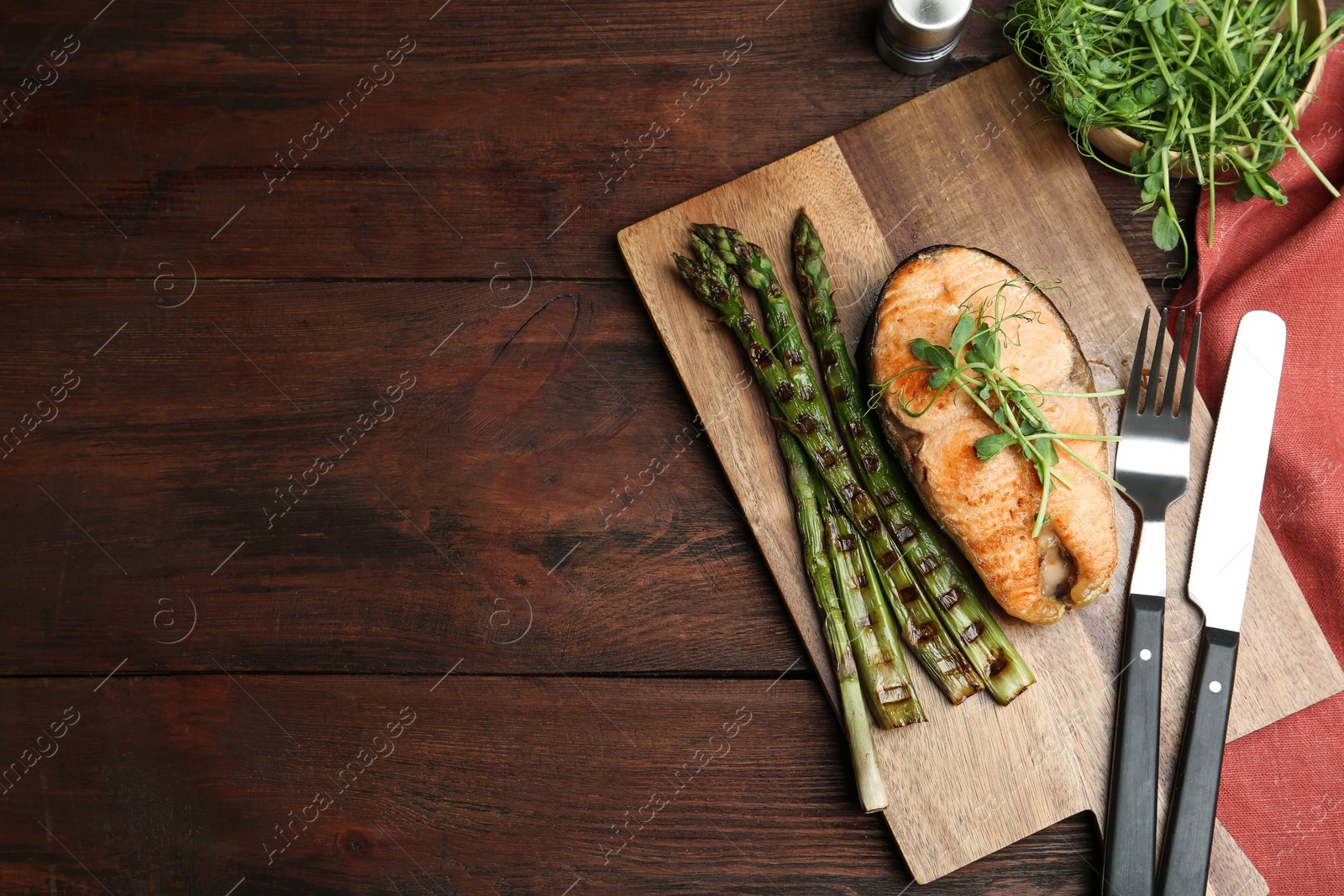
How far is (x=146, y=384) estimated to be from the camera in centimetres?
275

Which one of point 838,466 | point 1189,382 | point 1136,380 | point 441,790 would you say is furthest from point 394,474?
point 1189,382

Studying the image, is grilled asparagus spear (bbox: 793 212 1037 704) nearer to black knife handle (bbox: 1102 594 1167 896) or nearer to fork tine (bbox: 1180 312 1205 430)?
black knife handle (bbox: 1102 594 1167 896)

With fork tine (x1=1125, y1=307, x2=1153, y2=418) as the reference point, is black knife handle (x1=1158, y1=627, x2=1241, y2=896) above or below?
below

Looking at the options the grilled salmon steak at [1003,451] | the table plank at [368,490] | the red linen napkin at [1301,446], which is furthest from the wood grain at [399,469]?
the grilled salmon steak at [1003,451]

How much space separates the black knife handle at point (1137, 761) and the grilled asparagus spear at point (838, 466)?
0.43 metres

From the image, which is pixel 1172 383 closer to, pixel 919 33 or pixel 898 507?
pixel 898 507

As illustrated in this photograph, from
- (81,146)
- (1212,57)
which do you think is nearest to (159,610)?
(81,146)

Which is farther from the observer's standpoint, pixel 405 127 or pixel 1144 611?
pixel 405 127

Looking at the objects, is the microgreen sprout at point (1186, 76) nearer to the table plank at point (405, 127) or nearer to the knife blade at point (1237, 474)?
the table plank at point (405, 127)

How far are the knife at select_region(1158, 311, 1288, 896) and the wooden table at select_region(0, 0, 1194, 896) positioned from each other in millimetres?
277

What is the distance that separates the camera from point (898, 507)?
2500mm

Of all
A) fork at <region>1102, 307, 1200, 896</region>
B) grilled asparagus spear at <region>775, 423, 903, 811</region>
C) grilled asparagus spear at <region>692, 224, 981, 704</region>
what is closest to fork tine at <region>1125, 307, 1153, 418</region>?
fork at <region>1102, 307, 1200, 896</region>

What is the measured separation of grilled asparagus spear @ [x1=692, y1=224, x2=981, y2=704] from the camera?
244 cm

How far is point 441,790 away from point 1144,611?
2216mm
